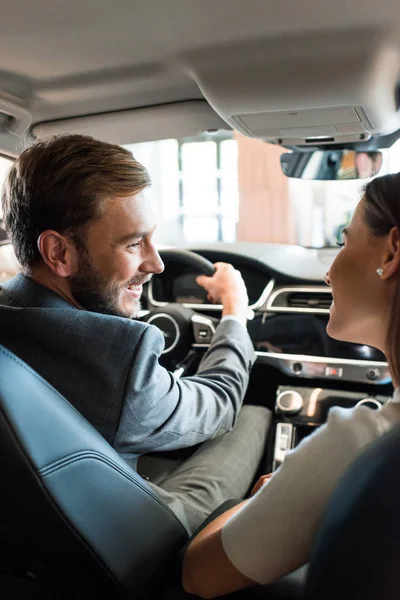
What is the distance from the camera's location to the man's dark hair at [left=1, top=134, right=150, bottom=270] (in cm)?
124

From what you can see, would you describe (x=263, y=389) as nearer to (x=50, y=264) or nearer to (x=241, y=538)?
(x=50, y=264)

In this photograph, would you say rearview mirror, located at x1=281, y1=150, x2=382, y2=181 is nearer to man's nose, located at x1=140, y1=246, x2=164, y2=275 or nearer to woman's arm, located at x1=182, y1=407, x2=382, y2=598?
man's nose, located at x1=140, y1=246, x2=164, y2=275

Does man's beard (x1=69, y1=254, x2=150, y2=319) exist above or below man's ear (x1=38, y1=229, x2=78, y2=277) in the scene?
below

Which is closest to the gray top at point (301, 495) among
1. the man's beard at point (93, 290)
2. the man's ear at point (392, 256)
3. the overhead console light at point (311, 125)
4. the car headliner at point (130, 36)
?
the man's ear at point (392, 256)

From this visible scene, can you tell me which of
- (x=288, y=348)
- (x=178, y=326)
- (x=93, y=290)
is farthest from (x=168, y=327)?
(x=93, y=290)

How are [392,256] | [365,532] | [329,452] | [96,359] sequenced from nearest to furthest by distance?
[365,532] < [329,452] < [392,256] < [96,359]

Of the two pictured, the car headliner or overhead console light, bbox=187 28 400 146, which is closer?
the car headliner

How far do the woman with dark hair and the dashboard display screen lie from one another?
93 cm

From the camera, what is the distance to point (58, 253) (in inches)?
49.5

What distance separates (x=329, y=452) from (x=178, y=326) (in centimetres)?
135

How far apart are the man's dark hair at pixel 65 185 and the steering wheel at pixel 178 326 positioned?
30.3 inches

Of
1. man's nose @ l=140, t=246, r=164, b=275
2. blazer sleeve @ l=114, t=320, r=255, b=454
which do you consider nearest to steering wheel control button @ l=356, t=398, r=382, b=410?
blazer sleeve @ l=114, t=320, r=255, b=454

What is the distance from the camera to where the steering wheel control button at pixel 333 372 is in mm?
1948

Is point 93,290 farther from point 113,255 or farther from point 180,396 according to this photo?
point 180,396
